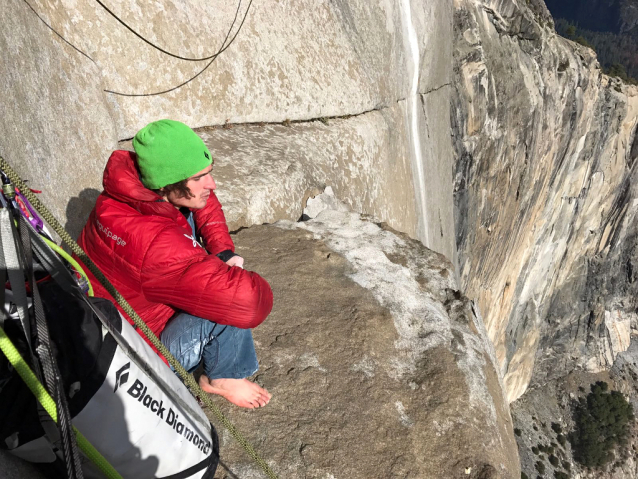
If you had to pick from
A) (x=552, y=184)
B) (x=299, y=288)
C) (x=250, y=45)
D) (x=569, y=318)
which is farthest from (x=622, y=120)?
(x=299, y=288)

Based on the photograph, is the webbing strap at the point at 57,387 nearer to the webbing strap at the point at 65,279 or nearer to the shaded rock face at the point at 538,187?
the webbing strap at the point at 65,279

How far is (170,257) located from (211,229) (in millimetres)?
1446

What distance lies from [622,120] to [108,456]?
30811 mm

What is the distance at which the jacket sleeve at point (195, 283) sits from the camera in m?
2.54

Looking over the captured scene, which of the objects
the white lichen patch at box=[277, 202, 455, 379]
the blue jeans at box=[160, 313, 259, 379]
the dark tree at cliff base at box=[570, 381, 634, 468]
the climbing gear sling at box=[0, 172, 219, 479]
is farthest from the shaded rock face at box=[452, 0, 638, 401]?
the climbing gear sling at box=[0, 172, 219, 479]

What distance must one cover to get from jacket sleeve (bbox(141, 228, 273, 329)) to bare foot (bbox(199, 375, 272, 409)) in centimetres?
67

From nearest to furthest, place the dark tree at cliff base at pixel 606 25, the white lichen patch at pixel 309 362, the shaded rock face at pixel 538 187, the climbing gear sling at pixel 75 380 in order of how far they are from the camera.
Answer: the climbing gear sling at pixel 75 380
the white lichen patch at pixel 309 362
the shaded rock face at pixel 538 187
the dark tree at cliff base at pixel 606 25

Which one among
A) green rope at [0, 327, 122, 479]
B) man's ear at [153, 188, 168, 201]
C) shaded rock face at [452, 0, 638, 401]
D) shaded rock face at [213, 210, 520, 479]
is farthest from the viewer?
shaded rock face at [452, 0, 638, 401]

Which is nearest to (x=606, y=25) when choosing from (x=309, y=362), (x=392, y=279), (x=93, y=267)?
(x=392, y=279)

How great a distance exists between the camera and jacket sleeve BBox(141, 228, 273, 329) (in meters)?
2.54

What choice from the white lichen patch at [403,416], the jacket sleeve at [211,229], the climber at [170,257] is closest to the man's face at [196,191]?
the climber at [170,257]

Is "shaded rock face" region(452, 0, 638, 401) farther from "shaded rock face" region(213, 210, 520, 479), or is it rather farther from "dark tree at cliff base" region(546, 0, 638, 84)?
"dark tree at cliff base" region(546, 0, 638, 84)

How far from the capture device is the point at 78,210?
14.4 ft

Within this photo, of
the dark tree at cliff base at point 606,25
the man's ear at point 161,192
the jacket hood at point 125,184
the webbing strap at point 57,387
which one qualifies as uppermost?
the dark tree at cliff base at point 606,25
